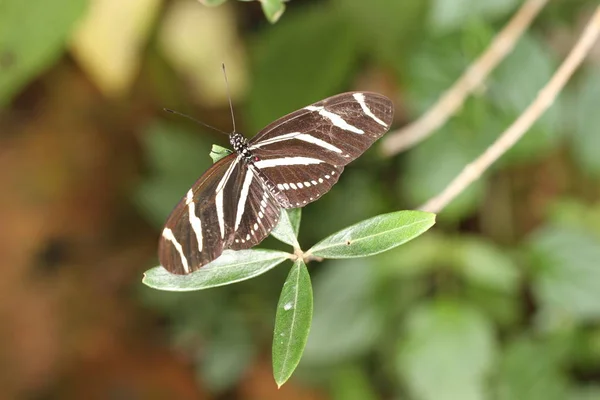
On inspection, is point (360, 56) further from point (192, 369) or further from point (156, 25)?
point (192, 369)

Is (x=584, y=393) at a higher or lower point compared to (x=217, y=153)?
lower

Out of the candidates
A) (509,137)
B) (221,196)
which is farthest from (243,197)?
(509,137)

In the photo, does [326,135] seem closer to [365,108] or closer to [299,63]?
[365,108]

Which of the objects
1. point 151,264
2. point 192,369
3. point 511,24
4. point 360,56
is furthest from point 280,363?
point 192,369

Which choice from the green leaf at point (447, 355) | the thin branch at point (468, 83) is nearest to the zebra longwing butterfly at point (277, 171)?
the thin branch at point (468, 83)

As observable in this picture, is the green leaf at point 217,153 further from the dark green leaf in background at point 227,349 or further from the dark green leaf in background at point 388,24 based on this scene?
the dark green leaf in background at point 227,349

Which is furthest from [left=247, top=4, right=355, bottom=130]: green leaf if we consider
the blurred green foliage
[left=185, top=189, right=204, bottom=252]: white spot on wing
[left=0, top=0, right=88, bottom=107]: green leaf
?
[left=185, top=189, right=204, bottom=252]: white spot on wing

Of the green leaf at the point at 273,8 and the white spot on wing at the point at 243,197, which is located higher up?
the green leaf at the point at 273,8
